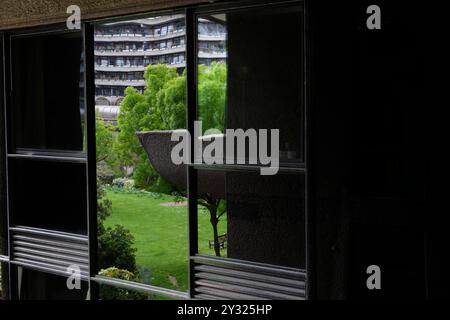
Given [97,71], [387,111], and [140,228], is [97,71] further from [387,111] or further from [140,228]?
[387,111]

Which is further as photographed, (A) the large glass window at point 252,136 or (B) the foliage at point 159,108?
(B) the foliage at point 159,108

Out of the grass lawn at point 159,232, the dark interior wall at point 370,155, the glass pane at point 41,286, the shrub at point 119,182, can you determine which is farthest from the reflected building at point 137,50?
the glass pane at point 41,286

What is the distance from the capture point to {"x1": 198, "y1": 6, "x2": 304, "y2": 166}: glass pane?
3676 mm

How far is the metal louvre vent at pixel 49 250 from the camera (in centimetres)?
481

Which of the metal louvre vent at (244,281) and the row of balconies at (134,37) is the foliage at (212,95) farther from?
the metal louvre vent at (244,281)

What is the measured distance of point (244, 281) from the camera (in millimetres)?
3924

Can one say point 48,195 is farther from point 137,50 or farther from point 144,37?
point 144,37

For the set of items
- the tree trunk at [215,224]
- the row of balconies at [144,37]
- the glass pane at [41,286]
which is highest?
the row of balconies at [144,37]

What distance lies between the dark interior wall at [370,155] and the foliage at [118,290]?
148 cm

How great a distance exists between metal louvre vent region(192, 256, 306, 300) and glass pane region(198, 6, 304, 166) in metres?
0.64

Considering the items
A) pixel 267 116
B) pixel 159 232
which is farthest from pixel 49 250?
pixel 267 116

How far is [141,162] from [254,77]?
1.07 metres

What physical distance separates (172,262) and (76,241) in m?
0.94
